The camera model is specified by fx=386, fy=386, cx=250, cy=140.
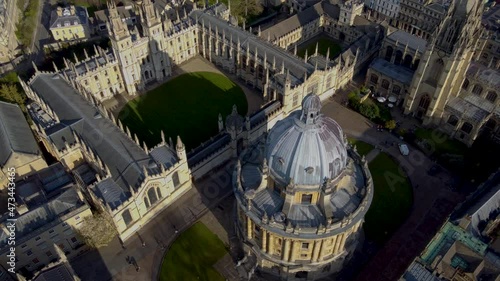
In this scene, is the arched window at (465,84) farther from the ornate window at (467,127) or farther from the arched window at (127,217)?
the arched window at (127,217)

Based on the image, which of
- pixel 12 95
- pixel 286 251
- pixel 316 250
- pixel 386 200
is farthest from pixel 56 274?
pixel 386 200

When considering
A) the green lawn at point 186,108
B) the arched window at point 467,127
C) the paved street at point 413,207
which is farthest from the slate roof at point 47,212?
the arched window at point 467,127

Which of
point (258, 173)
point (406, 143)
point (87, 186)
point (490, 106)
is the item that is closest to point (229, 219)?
point (258, 173)

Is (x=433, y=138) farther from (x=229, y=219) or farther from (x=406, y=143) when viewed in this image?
(x=229, y=219)

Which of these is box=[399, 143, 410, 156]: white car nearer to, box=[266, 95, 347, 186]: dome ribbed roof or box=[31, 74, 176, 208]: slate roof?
box=[266, 95, 347, 186]: dome ribbed roof

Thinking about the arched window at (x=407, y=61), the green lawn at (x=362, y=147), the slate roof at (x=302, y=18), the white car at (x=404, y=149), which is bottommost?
the green lawn at (x=362, y=147)

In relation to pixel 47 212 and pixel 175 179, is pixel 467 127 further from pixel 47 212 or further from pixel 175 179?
pixel 47 212

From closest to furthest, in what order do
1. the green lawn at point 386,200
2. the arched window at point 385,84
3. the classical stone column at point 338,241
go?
the classical stone column at point 338,241 < the green lawn at point 386,200 < the arched window at point 385,84
